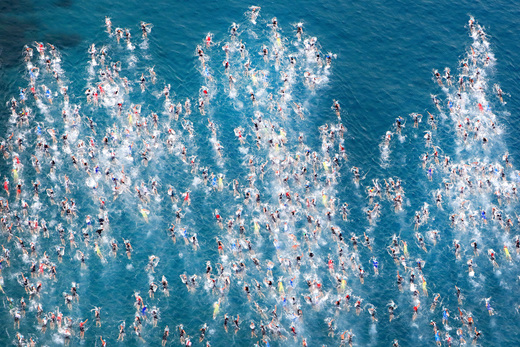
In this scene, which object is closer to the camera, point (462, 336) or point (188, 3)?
point (462, 336)

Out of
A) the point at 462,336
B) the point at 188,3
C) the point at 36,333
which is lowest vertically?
the point at 36,333

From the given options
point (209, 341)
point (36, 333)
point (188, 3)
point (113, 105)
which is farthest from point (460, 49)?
point (36, 333)

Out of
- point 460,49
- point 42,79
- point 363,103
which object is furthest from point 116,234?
point 460,49

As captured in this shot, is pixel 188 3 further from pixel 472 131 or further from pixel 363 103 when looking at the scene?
pixel 472 131

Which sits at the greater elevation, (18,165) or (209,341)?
(18,165)

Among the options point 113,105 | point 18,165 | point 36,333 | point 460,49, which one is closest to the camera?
point 36,333

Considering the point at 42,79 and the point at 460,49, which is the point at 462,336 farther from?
the point at 42,79

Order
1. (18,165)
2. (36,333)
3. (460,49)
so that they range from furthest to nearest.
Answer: (460,49) < (18,165) < (36,333)
